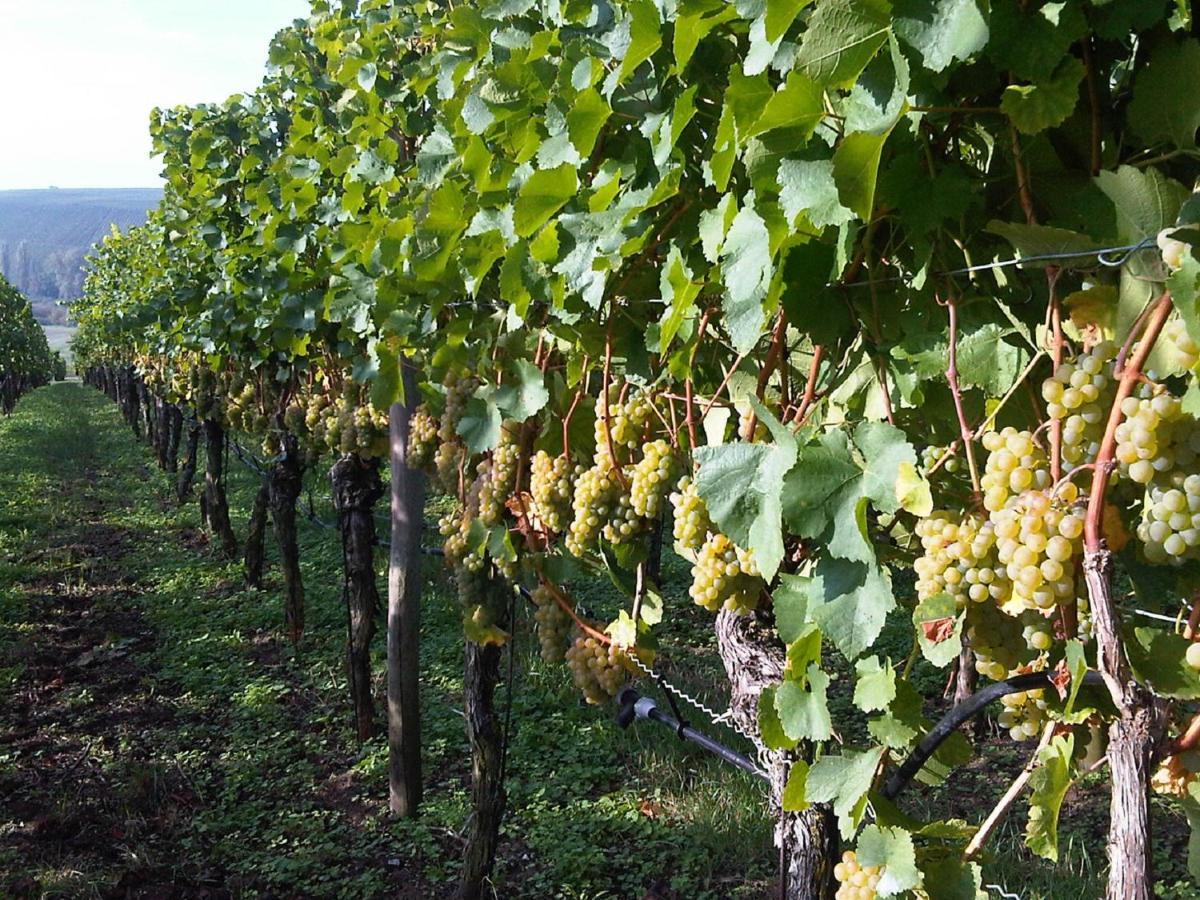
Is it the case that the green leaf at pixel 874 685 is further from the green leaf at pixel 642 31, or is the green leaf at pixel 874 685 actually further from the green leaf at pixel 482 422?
the green leaf at pixel 482 422

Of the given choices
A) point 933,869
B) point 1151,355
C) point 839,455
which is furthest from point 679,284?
point 933,869

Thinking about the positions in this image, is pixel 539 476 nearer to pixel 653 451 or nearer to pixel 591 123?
pixel 653 451

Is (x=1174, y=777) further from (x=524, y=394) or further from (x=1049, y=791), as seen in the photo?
(x=524, y=394)

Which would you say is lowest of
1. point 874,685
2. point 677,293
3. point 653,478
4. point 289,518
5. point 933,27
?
point 289,518

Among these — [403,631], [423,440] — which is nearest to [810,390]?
[423,440]

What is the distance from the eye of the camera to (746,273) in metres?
1.30

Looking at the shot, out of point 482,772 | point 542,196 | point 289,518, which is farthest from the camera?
point 289,518

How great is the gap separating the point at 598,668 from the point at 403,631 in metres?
2.27

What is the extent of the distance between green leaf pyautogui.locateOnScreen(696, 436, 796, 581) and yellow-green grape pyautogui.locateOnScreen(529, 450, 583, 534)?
788 mm

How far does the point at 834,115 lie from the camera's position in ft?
3.50

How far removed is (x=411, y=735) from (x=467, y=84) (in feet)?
Result: 10.0

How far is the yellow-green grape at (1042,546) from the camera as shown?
96cm

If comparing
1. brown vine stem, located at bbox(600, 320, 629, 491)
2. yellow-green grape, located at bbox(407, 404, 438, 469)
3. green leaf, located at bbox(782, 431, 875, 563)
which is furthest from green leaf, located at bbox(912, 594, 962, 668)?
yellow-green grape, located at bbox(407, 404, 438, 469)

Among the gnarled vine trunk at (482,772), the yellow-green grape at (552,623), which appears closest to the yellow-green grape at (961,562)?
the yellow-green grape at (552,623)
